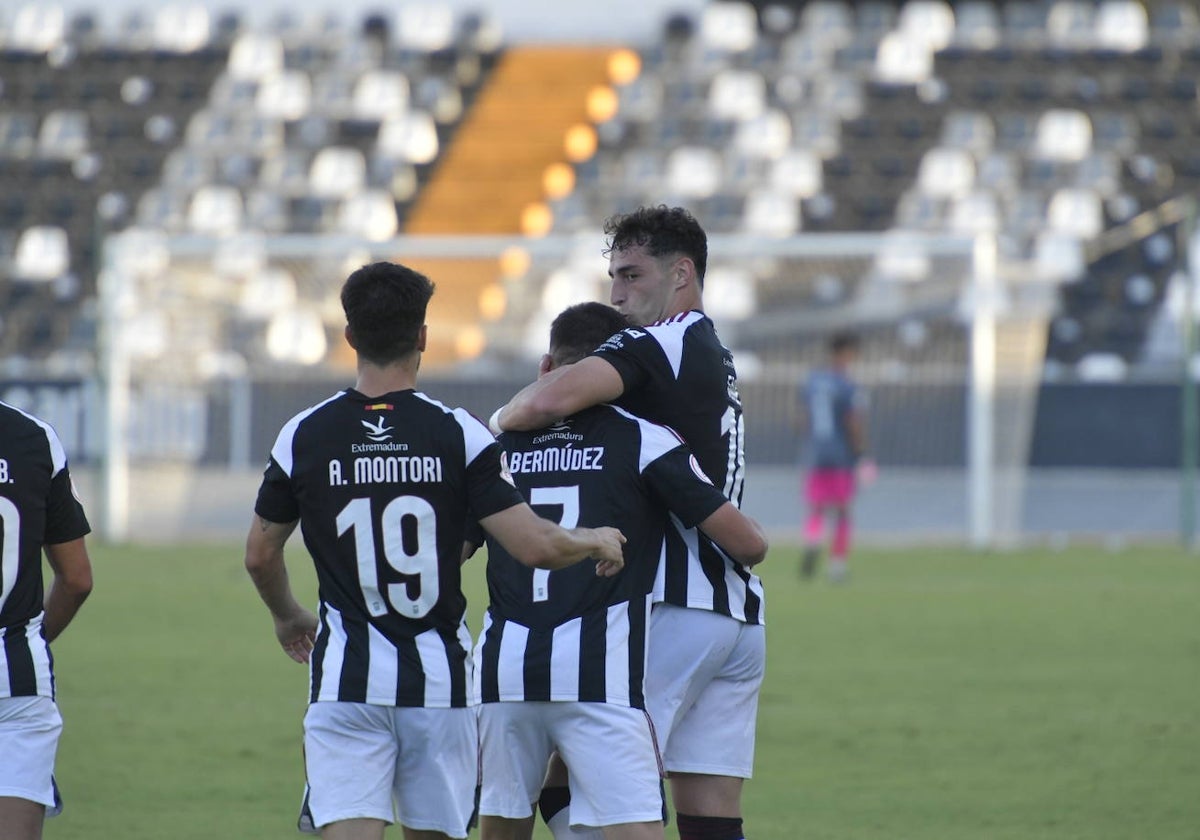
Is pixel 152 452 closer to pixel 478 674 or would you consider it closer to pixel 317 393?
pixel 317 393

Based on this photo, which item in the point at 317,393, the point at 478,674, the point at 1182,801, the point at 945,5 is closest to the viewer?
the point at 478,674

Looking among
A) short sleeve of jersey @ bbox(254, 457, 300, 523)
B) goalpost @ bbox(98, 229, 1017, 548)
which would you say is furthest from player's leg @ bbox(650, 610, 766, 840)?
goalpost @ bbox(98, 229, 1017, 548)

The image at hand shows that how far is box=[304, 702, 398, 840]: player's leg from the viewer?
3803mm

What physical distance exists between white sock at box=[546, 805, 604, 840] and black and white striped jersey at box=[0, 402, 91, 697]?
1258 millimetres

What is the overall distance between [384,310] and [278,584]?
711mm

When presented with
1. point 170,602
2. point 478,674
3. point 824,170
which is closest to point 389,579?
point 478,674

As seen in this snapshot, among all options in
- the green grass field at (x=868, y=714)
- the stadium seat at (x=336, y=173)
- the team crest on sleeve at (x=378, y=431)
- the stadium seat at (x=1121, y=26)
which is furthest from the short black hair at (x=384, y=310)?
the stadium seat at (x=1121, y=26)

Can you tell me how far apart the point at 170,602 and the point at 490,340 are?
592cm

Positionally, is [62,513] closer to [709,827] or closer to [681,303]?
[681,303]

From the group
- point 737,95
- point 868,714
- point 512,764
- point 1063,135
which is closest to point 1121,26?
point 1063,135

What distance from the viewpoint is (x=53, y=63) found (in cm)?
3064

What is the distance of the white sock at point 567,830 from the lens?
13.8ft

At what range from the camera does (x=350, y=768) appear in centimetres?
384

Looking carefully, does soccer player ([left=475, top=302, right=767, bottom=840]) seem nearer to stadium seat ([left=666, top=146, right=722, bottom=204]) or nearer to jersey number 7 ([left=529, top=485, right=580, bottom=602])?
jersey number 7 ([left=529, top=485, right=580, bottom=602])
